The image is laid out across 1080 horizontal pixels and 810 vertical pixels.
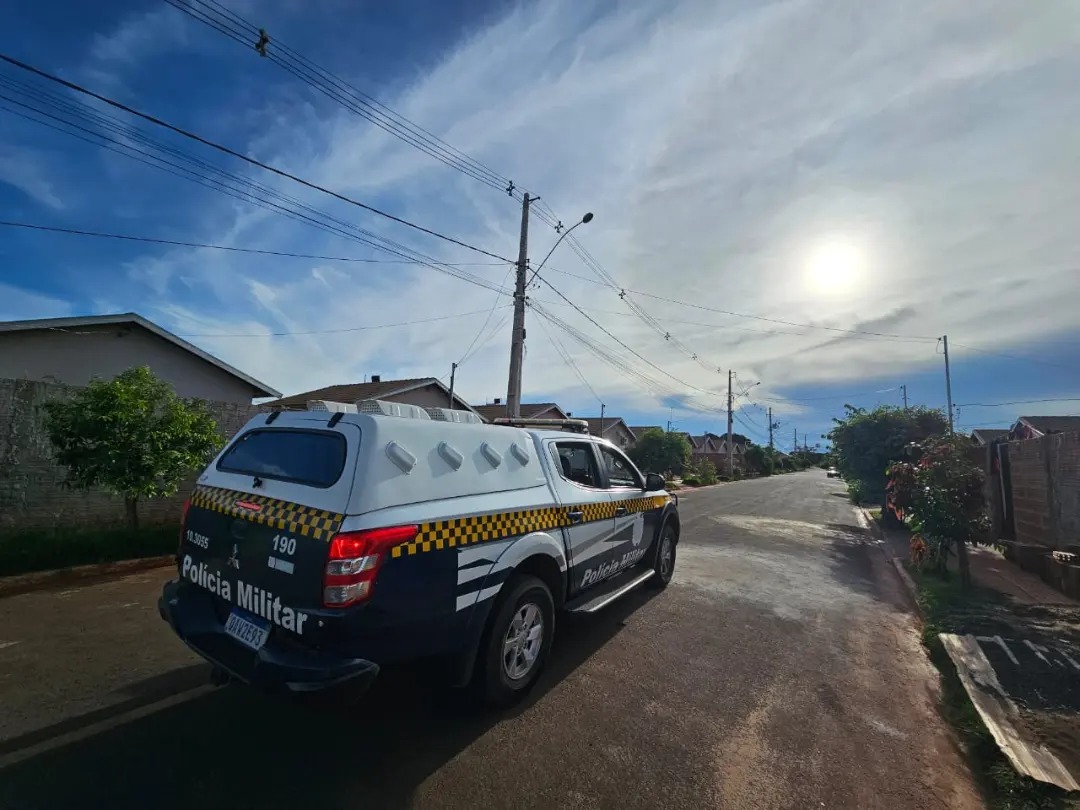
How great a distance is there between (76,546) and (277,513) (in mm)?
5628

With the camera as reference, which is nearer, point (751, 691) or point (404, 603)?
point (404, 603)

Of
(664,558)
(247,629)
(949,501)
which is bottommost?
(664,558)

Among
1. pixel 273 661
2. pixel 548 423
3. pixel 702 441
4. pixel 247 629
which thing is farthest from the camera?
pixel 702 441

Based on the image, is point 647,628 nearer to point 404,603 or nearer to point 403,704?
point 403,704

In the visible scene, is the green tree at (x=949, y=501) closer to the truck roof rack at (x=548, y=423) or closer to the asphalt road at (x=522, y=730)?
the asphalt road at (x=522, y=730)

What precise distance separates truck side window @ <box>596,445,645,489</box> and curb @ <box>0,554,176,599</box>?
5904 mm

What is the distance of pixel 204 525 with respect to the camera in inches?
125

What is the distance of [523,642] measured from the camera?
11.0 feet

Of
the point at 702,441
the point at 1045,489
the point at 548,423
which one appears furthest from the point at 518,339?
the point at 702,441

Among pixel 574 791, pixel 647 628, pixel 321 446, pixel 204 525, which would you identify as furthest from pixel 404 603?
pixel 647 628

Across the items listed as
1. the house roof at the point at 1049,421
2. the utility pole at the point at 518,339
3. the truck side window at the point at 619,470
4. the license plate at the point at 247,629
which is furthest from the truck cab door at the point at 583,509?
the house roof at the point at 1049,421

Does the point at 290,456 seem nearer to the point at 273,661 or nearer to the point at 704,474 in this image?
the point at 273,661

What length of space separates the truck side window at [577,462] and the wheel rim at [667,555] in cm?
185

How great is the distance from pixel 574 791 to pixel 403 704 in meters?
1.28
